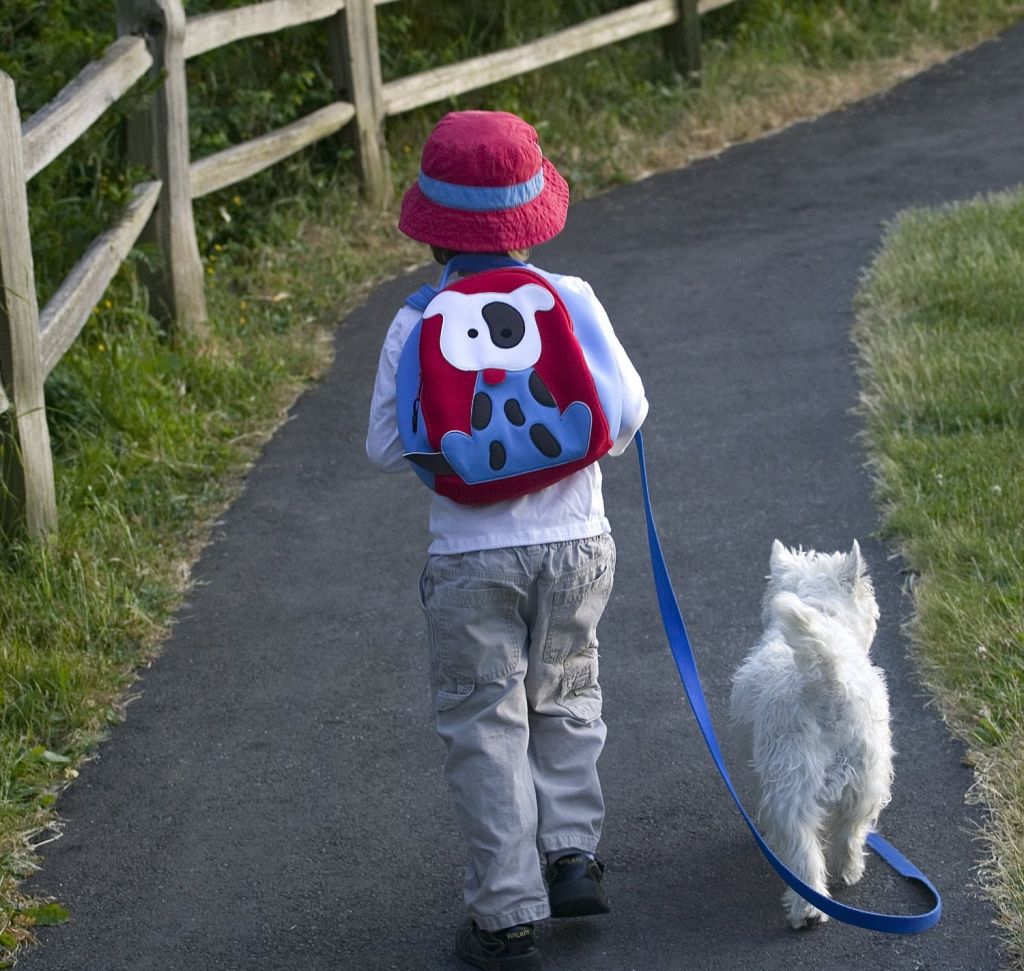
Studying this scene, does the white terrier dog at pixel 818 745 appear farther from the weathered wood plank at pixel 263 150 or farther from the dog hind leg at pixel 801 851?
the weathered wood plank at pixel 263 150

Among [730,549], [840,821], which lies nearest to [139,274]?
Result: [730,549]

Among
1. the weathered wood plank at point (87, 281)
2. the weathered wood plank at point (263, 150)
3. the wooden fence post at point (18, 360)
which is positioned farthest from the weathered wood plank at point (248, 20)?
the wooden fence post at point (18, 360)

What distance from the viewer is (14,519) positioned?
5.32 meters

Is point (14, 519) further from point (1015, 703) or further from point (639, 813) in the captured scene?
point (1015, 703)

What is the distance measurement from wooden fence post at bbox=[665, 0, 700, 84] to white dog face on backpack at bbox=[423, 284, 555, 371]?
30.4ft

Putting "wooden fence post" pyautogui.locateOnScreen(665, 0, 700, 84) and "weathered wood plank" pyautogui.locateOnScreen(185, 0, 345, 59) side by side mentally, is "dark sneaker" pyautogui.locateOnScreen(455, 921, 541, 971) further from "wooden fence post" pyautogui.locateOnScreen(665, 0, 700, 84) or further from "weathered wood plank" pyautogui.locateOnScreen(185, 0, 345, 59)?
"wooden fence post" pyautogui.locateOnScreen(665, 0, 700, 84)

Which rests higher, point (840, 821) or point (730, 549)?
point (840, 821)

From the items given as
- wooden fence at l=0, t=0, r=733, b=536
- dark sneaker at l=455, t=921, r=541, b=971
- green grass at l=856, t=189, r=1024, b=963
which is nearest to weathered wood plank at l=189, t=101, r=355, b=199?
wooden fence at l=0, t=0, r=733, b=536

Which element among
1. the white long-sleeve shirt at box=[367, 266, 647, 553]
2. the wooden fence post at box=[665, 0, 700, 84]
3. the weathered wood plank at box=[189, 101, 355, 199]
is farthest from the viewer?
the wooden fence post at box=[665, 0, 700, 84]

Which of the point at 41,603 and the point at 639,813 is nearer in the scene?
the point at 639,813

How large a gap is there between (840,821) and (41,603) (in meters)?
2.89

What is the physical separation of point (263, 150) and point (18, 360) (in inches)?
144

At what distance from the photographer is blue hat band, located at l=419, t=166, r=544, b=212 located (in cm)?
313

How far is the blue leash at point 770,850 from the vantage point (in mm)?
3084
